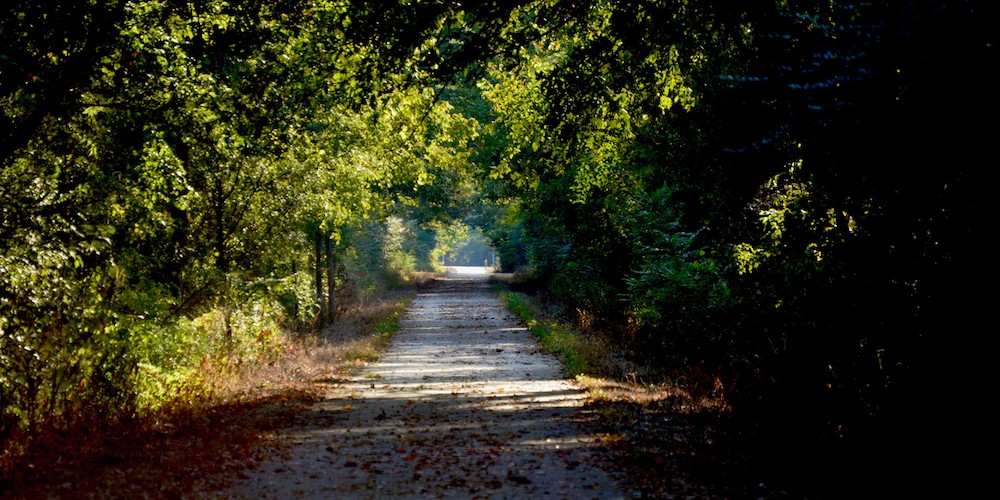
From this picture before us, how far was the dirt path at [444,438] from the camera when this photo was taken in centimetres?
754

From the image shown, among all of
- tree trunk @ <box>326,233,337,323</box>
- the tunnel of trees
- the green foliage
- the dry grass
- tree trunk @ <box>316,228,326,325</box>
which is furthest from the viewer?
tree trunk @ <box>326,233,337,323</box>

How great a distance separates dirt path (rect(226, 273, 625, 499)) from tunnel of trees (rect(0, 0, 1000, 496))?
2.24 m

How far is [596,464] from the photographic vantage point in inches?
327

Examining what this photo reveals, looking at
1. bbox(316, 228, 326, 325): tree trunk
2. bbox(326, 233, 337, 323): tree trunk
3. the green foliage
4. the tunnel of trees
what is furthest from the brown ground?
bbox(326, 233, 337, 323): tree trunk

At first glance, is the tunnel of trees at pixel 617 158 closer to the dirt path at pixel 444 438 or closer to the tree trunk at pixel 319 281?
the dirt path at pixel 444 438

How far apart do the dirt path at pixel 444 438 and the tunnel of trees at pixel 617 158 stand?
2.24m

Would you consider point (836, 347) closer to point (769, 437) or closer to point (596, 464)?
point (769, 437)

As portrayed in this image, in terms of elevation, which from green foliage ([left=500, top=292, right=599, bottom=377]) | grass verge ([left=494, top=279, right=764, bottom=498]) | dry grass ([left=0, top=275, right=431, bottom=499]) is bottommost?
green foliage ([left=500, top=292, right=599, bottom=377])

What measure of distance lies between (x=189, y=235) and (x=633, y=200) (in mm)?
9438

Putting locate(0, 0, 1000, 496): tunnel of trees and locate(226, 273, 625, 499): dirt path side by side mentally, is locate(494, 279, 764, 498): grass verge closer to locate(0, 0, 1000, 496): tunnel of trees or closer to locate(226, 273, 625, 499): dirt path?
locate(226, 273, 625, 499): dirt path

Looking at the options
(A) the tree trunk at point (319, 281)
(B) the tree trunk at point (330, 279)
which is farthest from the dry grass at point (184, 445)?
(B) the tree trunk at point (330, 279)

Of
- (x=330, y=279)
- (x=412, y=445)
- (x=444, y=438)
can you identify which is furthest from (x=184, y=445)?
(x=330, y=279)

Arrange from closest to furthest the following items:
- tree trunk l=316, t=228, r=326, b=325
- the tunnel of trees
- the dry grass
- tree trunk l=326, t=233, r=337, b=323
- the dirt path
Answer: the tunnel of trees < the dry grass < the dirt path < tree trunk l=316, t=228, r=326, b=325 < tree trunk l=326, t=233, r=337, b=323

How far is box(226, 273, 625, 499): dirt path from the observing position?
7539 mm
